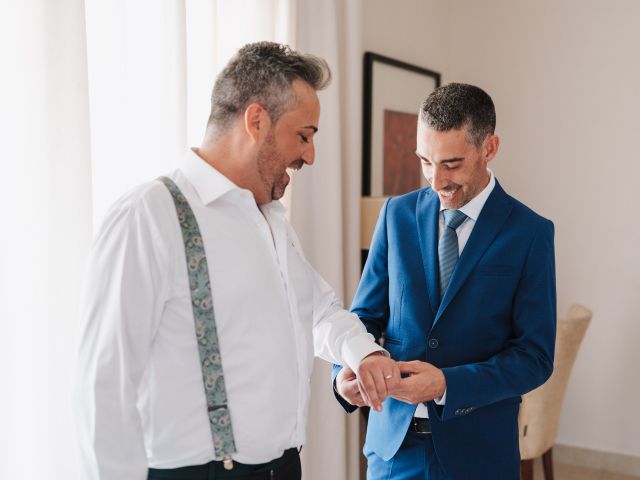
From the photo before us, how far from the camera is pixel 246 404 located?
134 cm

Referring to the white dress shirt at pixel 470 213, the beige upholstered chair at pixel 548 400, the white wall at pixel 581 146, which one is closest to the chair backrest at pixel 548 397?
the beige upholstered chair at pixel 548 400

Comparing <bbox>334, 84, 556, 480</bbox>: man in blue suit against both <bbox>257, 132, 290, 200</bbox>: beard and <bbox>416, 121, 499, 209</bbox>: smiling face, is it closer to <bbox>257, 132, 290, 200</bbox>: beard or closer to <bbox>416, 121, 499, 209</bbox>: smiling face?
<bbox>416, 121, 499, 209</bbox>: smiling face

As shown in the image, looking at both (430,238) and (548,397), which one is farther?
(548,397)

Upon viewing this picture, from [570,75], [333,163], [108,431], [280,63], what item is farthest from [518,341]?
[570,75]

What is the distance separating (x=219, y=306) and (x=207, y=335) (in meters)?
0.06

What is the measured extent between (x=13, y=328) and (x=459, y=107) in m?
1.26

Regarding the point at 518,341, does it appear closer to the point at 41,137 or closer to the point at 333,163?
the point at 41,137

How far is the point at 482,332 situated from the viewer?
177cm

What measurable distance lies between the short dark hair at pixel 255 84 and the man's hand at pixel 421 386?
27.7 inches

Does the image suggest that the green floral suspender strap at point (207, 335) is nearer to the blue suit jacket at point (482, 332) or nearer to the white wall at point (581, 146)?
the blue suit jacket at point (482, 332)

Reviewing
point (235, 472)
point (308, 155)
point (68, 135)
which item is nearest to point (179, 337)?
point (235, 472)

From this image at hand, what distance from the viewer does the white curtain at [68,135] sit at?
64.8 inches

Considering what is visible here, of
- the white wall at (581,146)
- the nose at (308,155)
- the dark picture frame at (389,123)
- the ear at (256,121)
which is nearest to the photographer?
the ear at (256,121)

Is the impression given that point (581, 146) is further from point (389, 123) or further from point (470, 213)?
point (470, 213)
